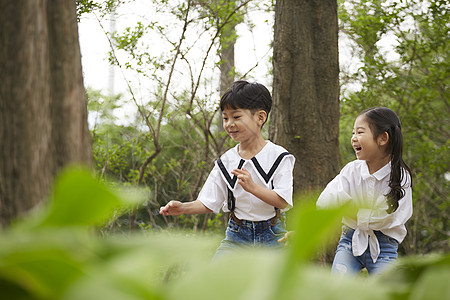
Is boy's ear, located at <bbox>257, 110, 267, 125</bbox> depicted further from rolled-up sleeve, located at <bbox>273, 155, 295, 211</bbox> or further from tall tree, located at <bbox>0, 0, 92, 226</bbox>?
tall tree, located at <bbox>0, 0, 92, 226</bbox>

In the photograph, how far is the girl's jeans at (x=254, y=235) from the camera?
337cm

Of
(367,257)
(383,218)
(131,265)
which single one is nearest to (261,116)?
(383,218)

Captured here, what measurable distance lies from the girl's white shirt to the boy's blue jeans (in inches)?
13.5

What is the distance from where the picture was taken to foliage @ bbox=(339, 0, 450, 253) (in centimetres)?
598

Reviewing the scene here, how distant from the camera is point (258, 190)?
315cm

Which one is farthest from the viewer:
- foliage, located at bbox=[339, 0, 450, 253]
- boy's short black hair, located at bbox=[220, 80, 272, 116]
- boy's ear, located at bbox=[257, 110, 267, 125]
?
foliage, located at bbox=[339, 0, 450, 253]

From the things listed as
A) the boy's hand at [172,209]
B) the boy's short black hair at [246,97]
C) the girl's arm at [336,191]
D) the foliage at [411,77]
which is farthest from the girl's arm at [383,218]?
the foliage at [411,77]

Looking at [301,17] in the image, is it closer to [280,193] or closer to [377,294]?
[280,193]

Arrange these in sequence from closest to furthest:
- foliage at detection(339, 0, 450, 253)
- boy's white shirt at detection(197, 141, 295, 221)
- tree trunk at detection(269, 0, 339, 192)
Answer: boy's white shirt at detection(197, 141, 295, 221)
tree trunk at detection(269, 0, 339, 192)
foliage at detection(339, 0, 450, 253)

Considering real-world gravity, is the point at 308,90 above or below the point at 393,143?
above

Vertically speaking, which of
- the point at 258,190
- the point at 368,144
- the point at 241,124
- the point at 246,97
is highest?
the point at 246,97

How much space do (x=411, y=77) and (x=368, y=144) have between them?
294cm

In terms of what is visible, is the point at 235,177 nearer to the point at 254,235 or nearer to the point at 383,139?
the point at 254,235

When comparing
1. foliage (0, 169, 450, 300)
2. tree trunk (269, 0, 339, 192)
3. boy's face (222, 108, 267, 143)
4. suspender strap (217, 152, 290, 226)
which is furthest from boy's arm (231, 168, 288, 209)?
foliage (0, 169, 450, 300)
